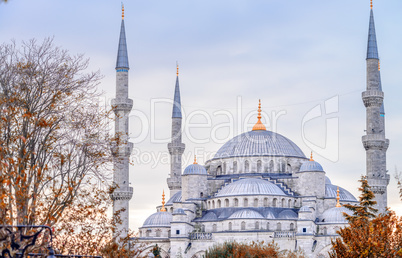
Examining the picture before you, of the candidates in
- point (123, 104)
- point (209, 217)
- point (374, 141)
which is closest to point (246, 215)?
point (209, 217)

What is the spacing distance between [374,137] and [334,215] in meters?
6.30

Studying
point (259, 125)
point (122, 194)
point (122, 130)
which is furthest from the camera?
point (259, 125)

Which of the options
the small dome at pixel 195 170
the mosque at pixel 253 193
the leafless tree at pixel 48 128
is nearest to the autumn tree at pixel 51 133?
the leafless tree at pixel 48 128

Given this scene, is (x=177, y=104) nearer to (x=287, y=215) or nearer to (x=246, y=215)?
(x=246, y=215)

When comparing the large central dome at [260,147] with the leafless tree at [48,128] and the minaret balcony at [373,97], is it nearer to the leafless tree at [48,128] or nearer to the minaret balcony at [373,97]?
the minaret balcony at [373,97]

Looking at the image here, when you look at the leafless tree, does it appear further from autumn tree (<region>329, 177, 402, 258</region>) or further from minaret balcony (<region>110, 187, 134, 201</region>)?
minaret balcony (<region>110, 187, 134, 201</region>)

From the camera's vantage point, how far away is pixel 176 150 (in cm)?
6931

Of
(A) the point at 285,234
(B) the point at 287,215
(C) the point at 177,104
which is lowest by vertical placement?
(A) the point at 285,234

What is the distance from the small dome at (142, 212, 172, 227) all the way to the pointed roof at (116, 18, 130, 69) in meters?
12.5

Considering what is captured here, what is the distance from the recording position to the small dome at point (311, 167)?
2549 inches

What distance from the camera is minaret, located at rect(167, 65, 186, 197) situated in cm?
6938

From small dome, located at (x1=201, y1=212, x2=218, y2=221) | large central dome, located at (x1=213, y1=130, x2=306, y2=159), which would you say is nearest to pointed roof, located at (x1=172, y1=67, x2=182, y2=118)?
large central dome, located at (x1=213, y1=130, x2=306, y2=159)

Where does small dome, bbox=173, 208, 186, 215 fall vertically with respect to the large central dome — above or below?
below

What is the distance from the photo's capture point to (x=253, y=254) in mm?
43375
